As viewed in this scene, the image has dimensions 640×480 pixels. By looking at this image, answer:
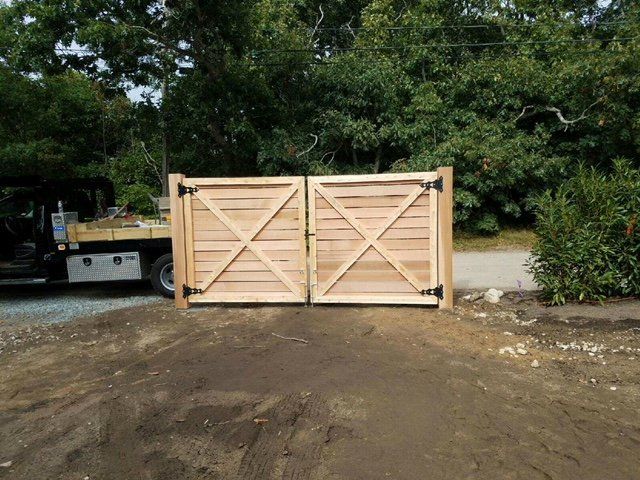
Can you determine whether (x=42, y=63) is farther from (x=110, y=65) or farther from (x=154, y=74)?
(x=154, y=74)

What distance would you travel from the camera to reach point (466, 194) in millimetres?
14609

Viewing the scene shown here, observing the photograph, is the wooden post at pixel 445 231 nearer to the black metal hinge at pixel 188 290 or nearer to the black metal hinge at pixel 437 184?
the black metal hinge at pixel 437 184

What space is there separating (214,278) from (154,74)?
9451 mm

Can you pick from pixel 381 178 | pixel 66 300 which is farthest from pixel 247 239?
pixel 66 300

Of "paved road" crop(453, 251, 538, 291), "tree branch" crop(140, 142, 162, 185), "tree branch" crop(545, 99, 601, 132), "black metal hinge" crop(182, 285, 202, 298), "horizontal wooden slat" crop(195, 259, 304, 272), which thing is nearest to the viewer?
"horizontal wooden slat" crop(195, 259, 304, 272)

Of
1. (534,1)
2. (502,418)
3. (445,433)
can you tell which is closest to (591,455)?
(502,418)

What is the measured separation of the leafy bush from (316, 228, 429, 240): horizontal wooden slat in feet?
5.87

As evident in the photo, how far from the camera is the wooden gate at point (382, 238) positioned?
6.73 meters

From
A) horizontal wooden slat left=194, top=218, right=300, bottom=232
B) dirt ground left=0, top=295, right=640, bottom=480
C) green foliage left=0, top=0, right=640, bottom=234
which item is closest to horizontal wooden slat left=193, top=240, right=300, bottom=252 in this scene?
horizontal wooden slat left=194, top=218, right=300, bottom=232

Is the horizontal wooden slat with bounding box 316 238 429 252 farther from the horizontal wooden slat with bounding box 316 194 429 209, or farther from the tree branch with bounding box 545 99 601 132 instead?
the tree branch with bounding box 545 99 601 132

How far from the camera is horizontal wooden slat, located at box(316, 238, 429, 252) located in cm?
682

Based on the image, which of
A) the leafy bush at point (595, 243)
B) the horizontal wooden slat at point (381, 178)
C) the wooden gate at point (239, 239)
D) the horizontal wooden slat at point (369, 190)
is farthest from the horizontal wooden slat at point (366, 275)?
the leafy bush at point (595, 243)

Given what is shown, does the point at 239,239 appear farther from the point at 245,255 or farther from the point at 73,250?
the point at 73,250

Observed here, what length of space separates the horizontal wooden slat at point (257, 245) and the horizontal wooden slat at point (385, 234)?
0.41 metres
